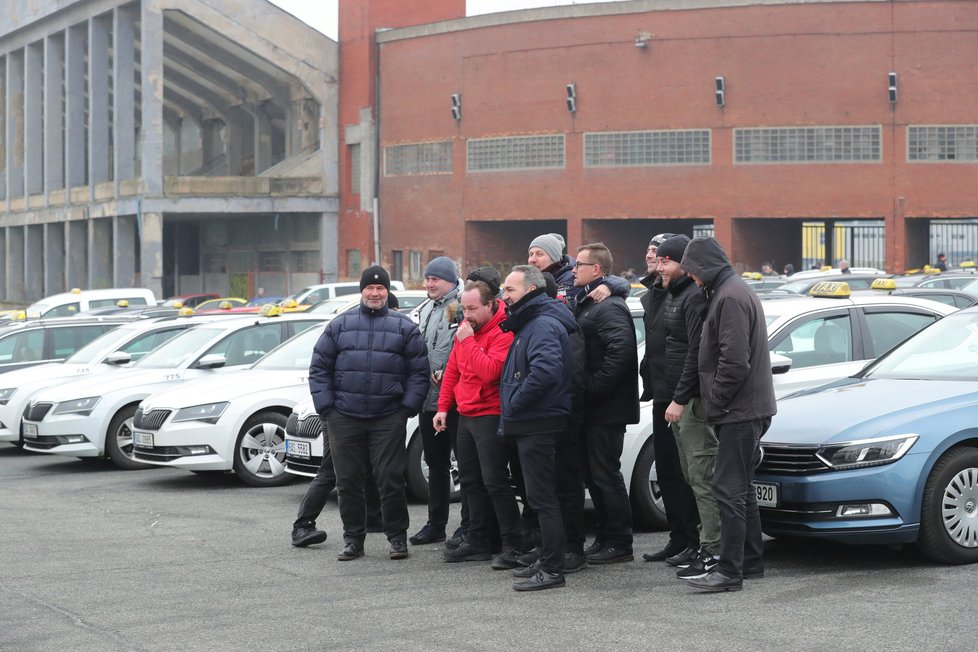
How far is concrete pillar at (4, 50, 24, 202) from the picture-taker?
2480 inches

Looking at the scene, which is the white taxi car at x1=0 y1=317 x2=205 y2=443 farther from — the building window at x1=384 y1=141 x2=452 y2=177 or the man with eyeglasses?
the building window at x1=384 y1=141 x2=452 y2=177

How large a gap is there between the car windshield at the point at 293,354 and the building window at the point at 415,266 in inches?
1484

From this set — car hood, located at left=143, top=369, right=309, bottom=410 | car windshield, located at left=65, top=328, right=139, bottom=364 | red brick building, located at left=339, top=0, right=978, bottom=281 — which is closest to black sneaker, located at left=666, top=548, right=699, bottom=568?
car hood, located at left=143, top=369, right=309, bottom=410

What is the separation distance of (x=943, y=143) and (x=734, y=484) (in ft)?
128

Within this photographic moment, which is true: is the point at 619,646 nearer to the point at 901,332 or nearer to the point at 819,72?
the point at 901,332

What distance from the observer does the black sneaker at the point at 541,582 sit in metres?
7.60

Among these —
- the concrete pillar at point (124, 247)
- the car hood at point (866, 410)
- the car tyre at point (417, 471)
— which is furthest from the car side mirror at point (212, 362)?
the concrete pillar at point (124, 247)

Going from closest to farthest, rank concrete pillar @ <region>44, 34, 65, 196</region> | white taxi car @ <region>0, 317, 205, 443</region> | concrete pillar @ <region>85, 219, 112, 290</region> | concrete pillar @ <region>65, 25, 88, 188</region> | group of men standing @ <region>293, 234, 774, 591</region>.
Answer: group of men standing @ <region>293, 234, 774, 591</region>
white taxi car @ <region>0, 317, 205, 443</region>
concrete pillar @ <region>85, 219, 112, 290</region>
concrete pillar @ <region>65, 25, 88, 188</region>
concrete pillar @ <region>44, 34, 65, 196</region>

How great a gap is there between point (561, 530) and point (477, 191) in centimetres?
4168

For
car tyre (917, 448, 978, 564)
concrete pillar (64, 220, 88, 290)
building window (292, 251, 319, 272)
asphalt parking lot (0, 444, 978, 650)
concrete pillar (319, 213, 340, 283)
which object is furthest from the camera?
concrete pillar (64, 220, 88, 290)

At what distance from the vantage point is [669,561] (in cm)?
812

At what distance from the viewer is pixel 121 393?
47.0ft

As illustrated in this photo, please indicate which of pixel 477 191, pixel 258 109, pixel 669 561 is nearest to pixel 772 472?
pixel 669 561

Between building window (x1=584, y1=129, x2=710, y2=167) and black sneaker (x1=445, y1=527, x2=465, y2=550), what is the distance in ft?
123
